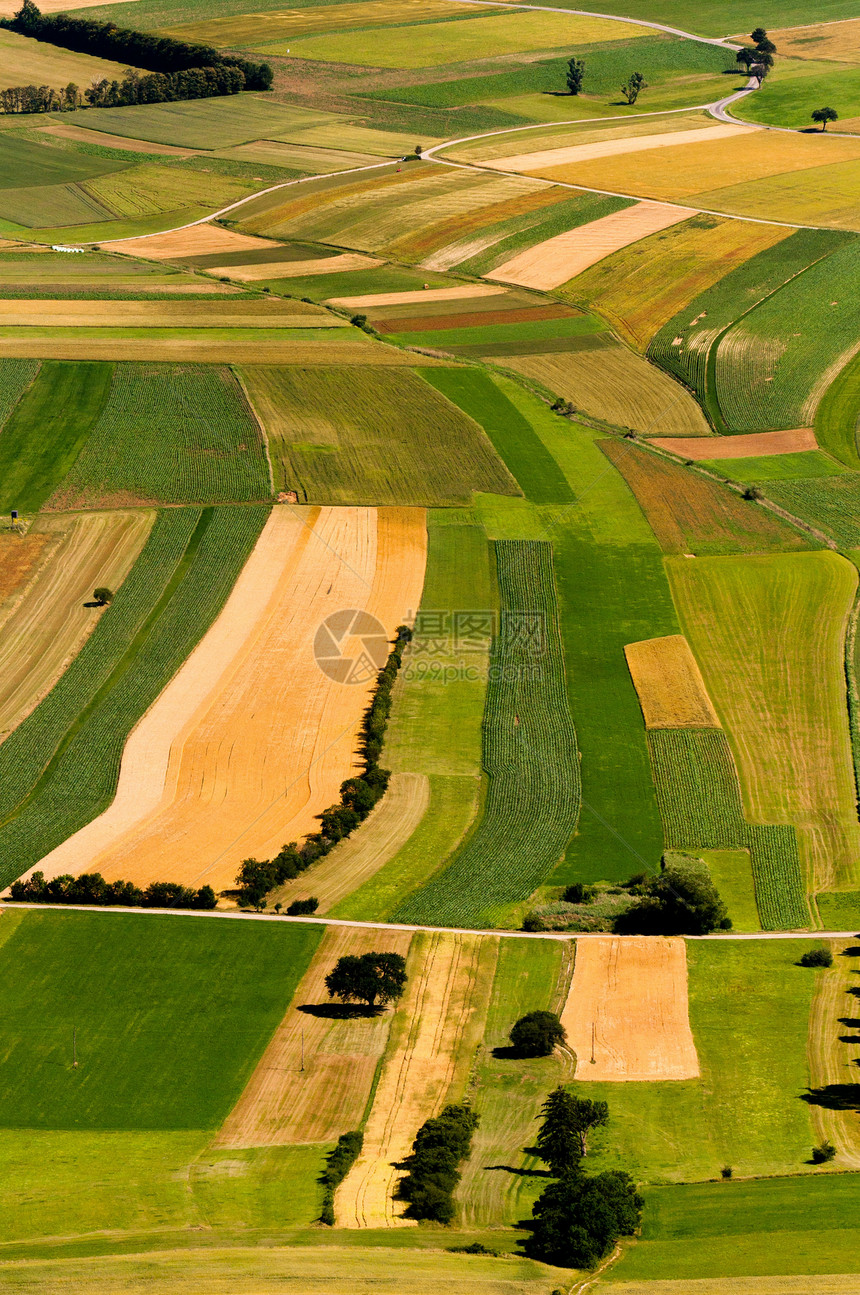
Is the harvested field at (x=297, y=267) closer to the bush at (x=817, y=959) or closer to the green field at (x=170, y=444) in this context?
the green field at (x=170, y=444)

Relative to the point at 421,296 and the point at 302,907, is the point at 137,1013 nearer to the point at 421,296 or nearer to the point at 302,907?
the point at 302,907

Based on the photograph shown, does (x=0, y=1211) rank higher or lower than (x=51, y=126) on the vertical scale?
lower

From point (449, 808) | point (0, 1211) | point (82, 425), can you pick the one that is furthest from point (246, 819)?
point (82, 425)

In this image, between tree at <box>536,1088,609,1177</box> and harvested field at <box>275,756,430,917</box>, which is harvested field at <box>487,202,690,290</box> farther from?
tree at <box>536,1088,609,1177</box>

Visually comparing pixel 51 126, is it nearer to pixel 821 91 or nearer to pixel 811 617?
pixel 821 91

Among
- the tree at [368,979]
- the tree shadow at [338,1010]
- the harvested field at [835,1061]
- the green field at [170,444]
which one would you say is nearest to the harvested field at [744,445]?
the green field at [170,444]

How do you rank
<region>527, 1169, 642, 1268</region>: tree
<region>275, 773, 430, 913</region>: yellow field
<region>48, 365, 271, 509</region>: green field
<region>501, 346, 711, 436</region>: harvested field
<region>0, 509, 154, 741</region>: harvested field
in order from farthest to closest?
<region>501, 346, 711, 436</region>: harvested field
<region>48, 365, 271, 509</region>: green field
<region>0, 509, 154, 741</region>: harvested field
<region>275, 773, 430, 913</region>: yellow field
<region>527, 1169, 642, 1268</region>: tree

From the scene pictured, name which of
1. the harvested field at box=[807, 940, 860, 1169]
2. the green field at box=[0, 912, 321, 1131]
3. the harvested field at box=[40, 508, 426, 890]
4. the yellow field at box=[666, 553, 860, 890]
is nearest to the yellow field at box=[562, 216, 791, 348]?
the yellow field at box=[666, 553, 860, 890]
